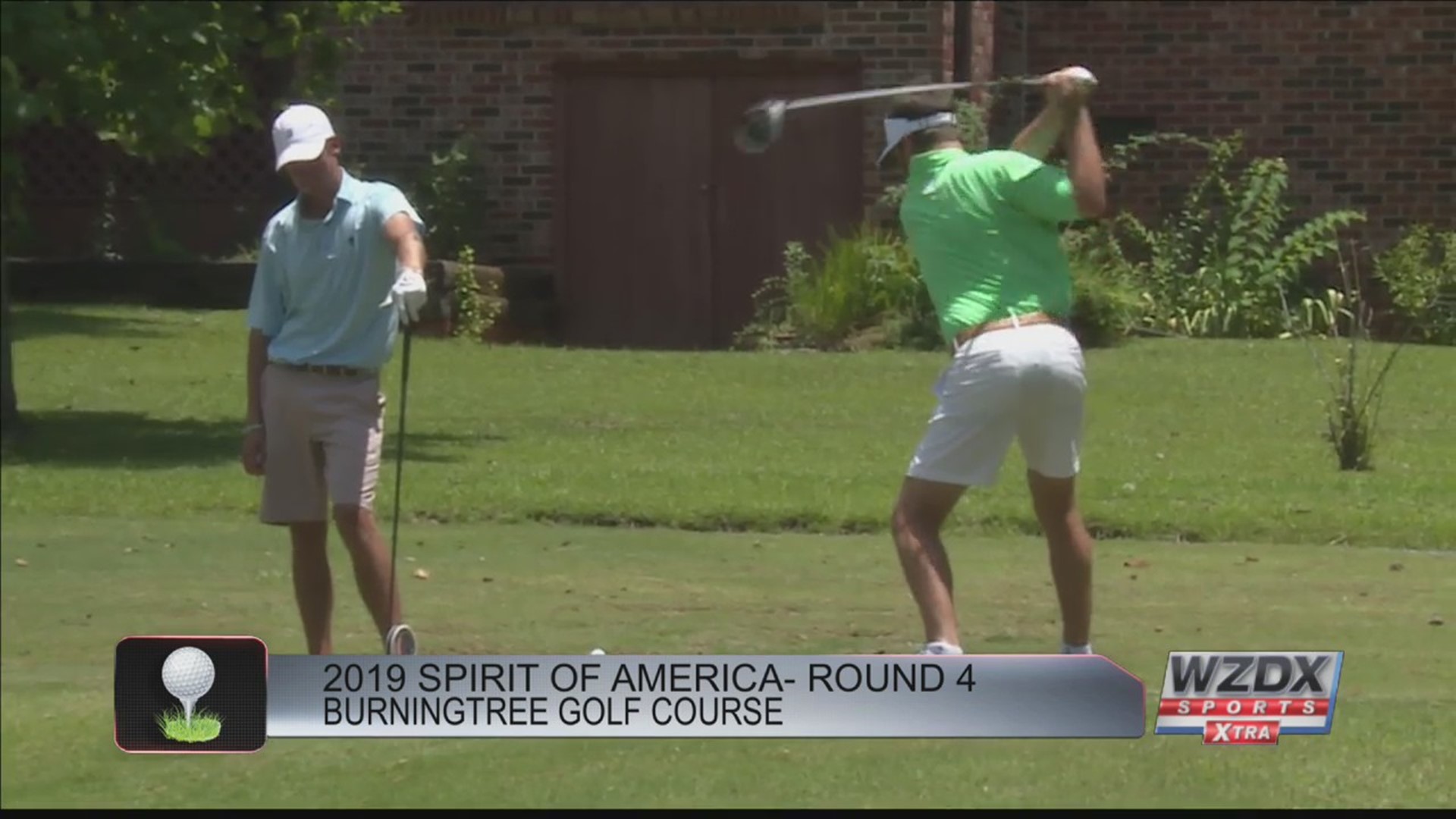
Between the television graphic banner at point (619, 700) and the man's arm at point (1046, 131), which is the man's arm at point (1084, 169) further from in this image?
the television graphic banner at point (619, 700)

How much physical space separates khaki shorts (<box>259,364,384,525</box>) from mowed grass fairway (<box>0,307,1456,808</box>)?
62cm

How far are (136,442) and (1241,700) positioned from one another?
7465 mm

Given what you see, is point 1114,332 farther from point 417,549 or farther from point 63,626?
point 63,626

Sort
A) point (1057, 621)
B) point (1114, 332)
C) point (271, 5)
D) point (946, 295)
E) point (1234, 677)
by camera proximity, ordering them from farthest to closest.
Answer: point (1114, 332) < point (271, 5) < point (1057, 621) < point (946, 295) < point (1234, 677)

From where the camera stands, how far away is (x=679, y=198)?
17688mm

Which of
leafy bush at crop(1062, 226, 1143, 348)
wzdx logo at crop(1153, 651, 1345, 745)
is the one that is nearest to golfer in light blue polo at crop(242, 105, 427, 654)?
wzdx logo at crop(1153, 651, 1345, 745)

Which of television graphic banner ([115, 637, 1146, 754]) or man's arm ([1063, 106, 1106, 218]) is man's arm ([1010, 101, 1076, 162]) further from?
television graphic banner ([115, 637, 1146, 754])

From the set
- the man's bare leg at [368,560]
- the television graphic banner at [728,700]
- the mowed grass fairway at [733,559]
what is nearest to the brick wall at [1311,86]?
the mowed grass fairway at [733,559]

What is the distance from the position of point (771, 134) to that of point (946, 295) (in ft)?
2.87

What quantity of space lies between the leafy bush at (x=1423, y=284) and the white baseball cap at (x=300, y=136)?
401 cm

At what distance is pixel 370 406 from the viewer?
7.40m

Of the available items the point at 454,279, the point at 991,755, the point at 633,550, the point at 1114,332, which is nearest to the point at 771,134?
the point at 991,755

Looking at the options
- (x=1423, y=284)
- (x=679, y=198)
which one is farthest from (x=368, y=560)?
(x=679, y=198)

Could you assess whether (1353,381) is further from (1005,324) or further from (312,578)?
(312,578)
